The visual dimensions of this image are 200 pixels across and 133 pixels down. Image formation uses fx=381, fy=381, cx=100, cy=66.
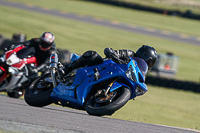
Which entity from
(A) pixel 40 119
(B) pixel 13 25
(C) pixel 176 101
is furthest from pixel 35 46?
(B) pixel 13 25

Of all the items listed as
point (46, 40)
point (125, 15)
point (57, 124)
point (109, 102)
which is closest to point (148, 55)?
point (109, 102)

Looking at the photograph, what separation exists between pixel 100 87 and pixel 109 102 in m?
0.44

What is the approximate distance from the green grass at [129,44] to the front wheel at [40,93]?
3.38 meters

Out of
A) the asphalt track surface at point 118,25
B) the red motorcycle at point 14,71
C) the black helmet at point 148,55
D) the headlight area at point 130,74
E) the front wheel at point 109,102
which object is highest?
the black helmet at point 148,55

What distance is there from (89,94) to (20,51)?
3.60m

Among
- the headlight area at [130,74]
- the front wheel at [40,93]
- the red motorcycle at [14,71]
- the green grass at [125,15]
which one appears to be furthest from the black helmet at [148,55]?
the green grass at [125,15]

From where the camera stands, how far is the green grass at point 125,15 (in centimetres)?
3328

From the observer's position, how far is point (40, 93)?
23.1 ft

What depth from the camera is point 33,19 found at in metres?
27.2

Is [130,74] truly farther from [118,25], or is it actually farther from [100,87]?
[118,25]

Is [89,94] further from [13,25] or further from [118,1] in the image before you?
[118,1]

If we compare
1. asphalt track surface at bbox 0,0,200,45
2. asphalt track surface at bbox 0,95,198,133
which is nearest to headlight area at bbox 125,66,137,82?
asphalt track surface at bbox 0,95,198,133

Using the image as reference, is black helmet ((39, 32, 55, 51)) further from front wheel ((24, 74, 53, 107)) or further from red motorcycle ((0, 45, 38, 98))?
front wheel ((24, 74, 53, 107))

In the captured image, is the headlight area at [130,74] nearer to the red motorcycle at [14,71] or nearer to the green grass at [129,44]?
the red motorcycle at [14,71]
